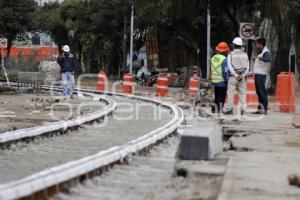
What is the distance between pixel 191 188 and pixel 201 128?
1735 millimetres

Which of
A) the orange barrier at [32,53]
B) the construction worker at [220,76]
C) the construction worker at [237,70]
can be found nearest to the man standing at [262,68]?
the construction worker at [237,70]

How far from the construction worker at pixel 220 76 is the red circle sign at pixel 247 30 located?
17.8ft

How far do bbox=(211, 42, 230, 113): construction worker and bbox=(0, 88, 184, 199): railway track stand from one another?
1.11 m

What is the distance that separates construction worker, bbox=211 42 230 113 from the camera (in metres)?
16.7

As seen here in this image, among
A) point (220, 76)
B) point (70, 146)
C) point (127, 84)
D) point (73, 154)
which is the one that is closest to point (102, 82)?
point (127, 84)

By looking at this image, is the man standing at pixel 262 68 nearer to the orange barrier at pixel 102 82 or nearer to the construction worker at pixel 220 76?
the construction worker at pixel 220 76

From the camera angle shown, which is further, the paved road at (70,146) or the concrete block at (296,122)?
the concrete block at (296,122)

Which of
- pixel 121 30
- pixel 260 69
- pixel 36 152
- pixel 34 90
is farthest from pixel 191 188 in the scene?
pixel 121 30

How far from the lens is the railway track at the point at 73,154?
20.9 ft

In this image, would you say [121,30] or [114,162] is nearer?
[114,162]

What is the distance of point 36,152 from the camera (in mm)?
9992

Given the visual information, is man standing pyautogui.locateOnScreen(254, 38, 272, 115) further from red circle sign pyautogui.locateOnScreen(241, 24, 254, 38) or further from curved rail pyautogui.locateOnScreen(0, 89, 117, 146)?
red circle sign pyautogui.locateOnScreen(241, 24, 254, 38)

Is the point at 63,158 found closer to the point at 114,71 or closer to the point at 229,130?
the point at 229,130

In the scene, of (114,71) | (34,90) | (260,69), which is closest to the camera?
(260,69)
